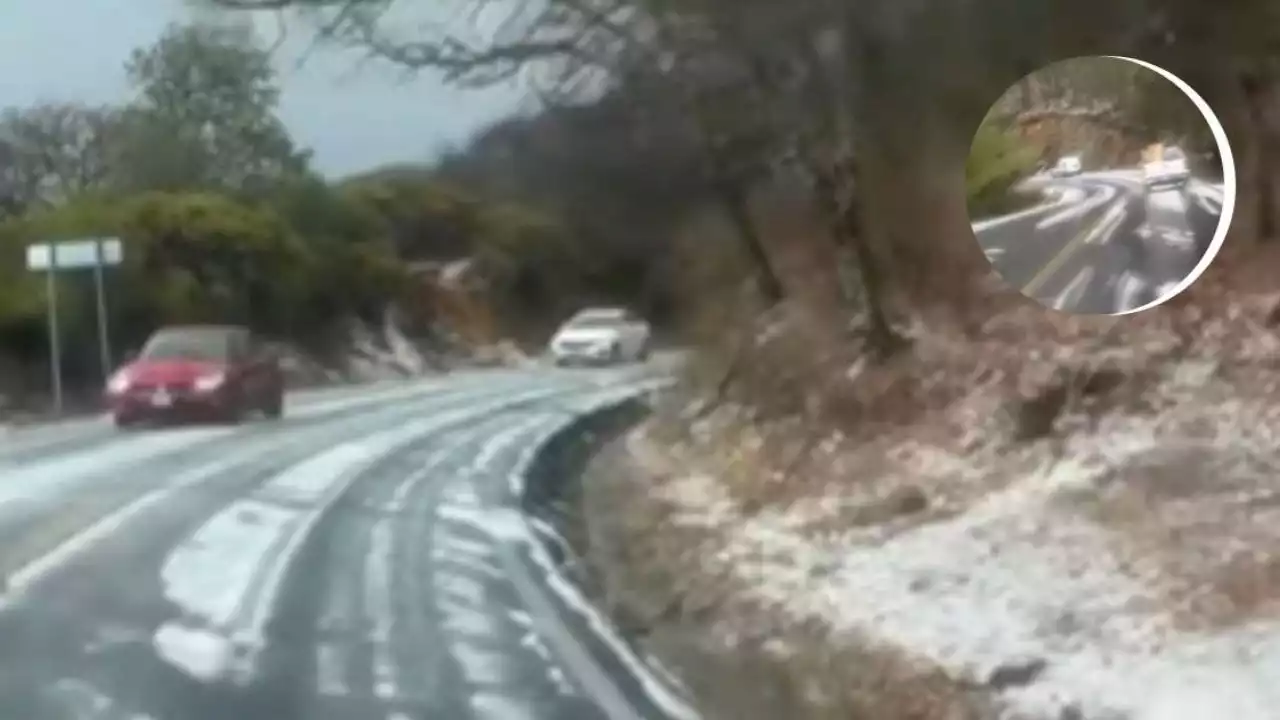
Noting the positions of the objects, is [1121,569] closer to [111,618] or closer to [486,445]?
[486,445]

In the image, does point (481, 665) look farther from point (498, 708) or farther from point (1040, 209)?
point (1040, 209)

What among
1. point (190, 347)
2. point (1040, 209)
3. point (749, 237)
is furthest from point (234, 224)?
point (1040, 209)

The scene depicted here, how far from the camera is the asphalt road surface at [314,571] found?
1817 millimetres

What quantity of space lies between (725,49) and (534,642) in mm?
873

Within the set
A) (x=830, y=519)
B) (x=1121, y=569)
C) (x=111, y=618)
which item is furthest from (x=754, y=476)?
(x=111, y=618)

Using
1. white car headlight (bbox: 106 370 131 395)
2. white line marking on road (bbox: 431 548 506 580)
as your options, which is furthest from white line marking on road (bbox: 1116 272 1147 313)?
white car headlight (bbox: 106 370 131 395)

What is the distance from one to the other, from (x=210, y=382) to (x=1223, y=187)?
159 centimetres

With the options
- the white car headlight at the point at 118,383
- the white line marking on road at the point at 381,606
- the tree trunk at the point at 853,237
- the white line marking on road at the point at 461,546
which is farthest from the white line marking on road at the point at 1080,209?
the white car headlight at the point at 118,383

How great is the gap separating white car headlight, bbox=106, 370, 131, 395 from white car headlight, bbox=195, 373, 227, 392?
91 millimetres

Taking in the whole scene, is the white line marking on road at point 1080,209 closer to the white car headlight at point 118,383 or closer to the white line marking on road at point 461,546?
the white line marking on road at point 461,546

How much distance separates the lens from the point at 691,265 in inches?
80.5

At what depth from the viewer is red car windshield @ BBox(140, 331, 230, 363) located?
1946mm

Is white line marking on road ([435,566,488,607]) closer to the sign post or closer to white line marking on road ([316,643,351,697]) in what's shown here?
white line marking on road ([316,643,351,697])

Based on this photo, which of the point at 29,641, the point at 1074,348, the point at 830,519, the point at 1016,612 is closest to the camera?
the point at 29,641
